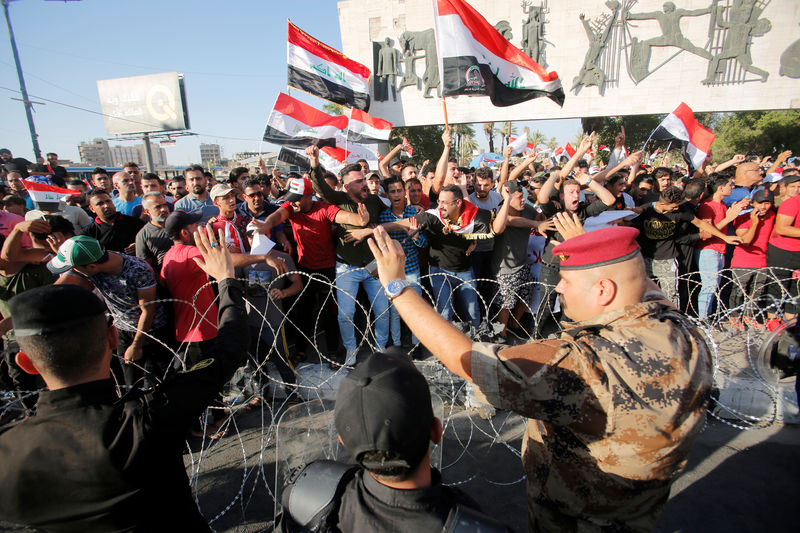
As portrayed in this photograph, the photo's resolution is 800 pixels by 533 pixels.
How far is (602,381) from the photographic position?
1248mm

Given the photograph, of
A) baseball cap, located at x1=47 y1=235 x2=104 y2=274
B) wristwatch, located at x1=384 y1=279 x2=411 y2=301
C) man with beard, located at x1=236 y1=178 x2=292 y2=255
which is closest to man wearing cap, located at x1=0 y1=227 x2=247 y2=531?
wristwatch, located at x1=384 y1=279 x2=411 y2=301

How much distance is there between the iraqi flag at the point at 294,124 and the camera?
6.55m

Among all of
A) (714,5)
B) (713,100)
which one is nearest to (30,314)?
(713,100)

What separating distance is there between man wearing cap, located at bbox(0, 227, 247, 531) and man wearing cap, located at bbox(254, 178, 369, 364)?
3050 millimetres

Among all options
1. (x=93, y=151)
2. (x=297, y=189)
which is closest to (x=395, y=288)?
(x=297, y=189)

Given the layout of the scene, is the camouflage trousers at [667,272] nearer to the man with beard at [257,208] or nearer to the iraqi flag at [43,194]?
the man with beard at [257,208]

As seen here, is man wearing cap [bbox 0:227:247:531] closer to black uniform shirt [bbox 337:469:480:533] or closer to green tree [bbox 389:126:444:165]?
black uniform shirt [bbox 337:469:480:533]

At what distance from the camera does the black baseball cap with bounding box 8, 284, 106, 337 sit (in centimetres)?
130

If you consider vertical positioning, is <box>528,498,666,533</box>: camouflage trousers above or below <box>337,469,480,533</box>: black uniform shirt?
below

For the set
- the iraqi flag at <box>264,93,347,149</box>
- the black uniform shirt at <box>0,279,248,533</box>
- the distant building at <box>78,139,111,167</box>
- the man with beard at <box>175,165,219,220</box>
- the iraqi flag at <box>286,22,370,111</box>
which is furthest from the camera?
the distant building at <box>78,139,111,167</box>

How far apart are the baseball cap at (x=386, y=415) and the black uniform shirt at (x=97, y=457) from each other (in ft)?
2.30

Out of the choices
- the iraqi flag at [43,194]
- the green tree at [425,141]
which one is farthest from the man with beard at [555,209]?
the green tree at [425,141]

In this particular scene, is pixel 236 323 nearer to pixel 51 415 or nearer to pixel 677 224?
pixel 51 415

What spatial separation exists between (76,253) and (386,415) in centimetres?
302
